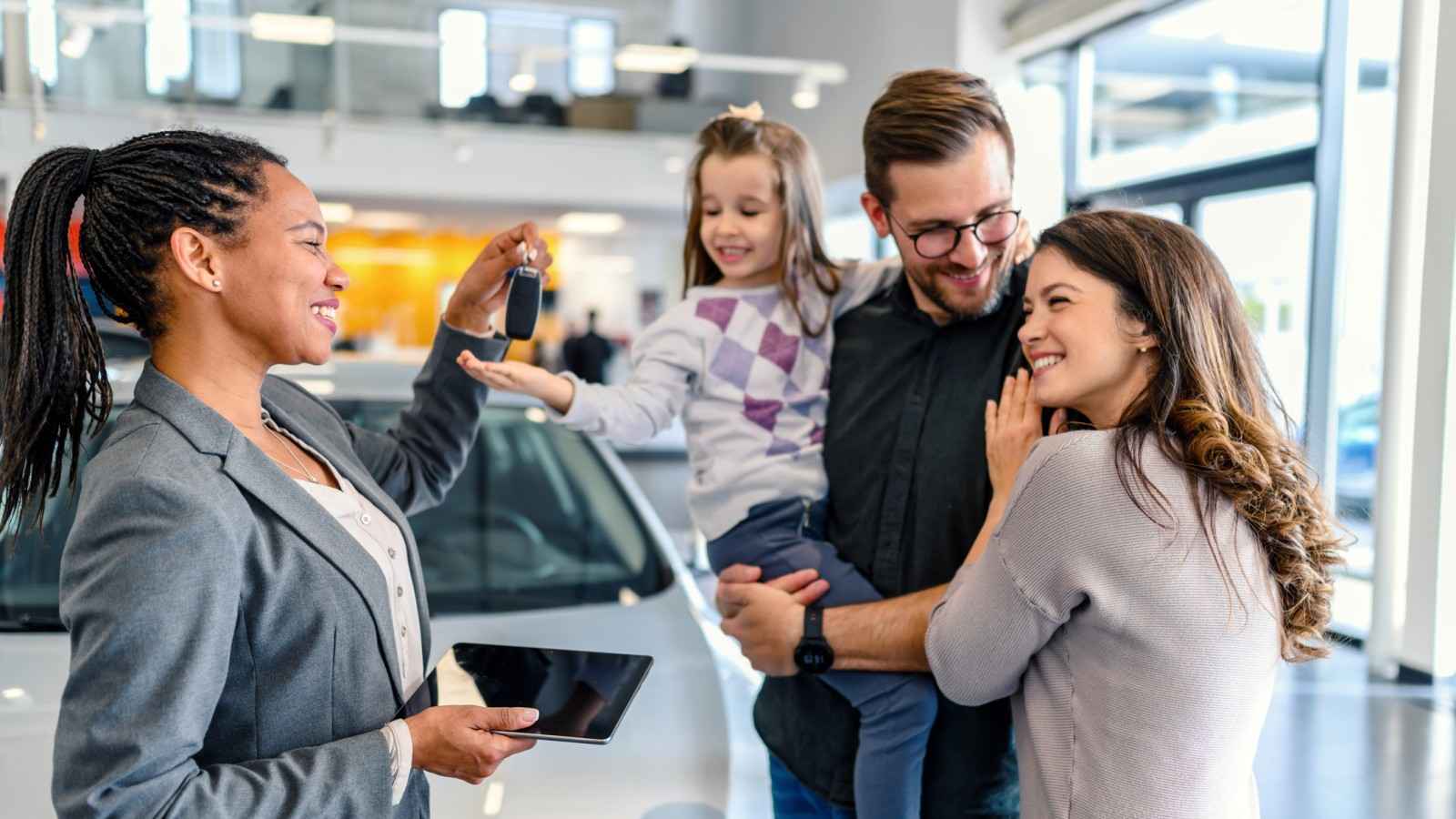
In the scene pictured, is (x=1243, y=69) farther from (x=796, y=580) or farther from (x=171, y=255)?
(x=171, y=255)

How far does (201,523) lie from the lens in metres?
0.93

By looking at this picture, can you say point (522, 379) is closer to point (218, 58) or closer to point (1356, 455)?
point (1356, 455)

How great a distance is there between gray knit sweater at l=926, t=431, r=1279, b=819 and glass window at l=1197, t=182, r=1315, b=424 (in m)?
4.97

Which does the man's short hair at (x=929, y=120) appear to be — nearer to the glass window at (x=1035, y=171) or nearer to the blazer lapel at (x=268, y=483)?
the glass window at (x=1035, y=171)

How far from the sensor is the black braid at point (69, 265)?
1.02 m

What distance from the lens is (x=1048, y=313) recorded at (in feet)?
3.89

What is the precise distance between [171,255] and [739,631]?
824mm

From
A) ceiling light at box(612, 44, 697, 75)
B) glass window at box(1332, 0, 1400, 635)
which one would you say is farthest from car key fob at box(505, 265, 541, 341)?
Answer: ceiling light at box(612, 44, 697, 75)

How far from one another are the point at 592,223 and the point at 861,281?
11.6 m

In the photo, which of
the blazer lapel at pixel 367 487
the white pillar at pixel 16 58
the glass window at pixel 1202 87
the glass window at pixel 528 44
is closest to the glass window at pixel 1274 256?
the glass window at pixel 1202 87

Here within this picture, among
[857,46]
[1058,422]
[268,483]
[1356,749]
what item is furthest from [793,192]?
[857,46]

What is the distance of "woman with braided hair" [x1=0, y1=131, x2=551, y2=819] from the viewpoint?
0.90m

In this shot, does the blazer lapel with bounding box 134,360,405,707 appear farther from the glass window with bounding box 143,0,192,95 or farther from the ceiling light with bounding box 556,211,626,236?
the ceiling light with bounding box 556,211,626,236

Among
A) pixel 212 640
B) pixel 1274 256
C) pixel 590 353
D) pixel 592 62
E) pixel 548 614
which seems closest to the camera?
pixel 212 640
